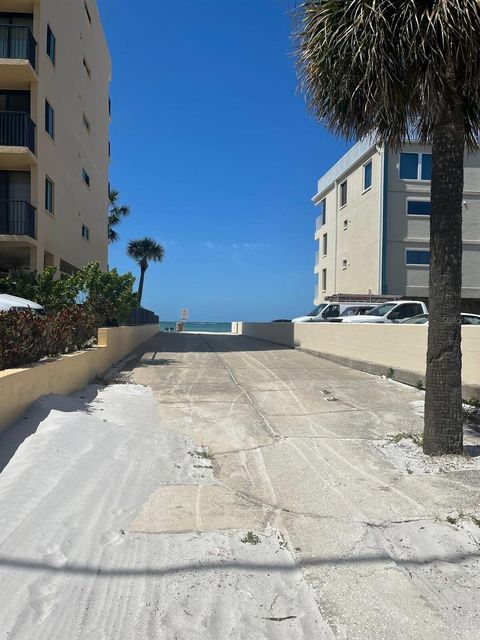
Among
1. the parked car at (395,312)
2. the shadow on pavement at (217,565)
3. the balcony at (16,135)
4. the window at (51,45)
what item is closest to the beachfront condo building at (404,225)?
the parked car at (395,312)

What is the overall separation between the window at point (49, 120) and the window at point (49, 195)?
1.70 metres

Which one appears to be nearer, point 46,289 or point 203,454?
point 203,454

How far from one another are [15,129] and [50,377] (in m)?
12.5

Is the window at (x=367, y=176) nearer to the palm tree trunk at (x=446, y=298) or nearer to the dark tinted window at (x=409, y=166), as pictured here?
the dark tinted window at (x=409, y=166)

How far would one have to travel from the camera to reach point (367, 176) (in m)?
29.8

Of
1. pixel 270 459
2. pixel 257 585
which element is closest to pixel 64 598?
pixel 257 585

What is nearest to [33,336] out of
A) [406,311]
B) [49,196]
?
[49,196]

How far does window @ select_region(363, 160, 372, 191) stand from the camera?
2933cm

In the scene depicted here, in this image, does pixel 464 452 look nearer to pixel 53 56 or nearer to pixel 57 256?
A: pixel 57 256

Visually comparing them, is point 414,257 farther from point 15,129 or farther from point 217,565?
point 217,565

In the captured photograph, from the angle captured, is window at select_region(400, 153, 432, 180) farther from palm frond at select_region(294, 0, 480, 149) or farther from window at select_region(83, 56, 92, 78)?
palm frond at select_region(294, 0, 480, 149)

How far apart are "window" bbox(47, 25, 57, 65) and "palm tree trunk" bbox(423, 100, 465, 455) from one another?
17059 mm

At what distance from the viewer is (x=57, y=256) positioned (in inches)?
769

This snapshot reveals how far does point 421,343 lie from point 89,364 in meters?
6.74
